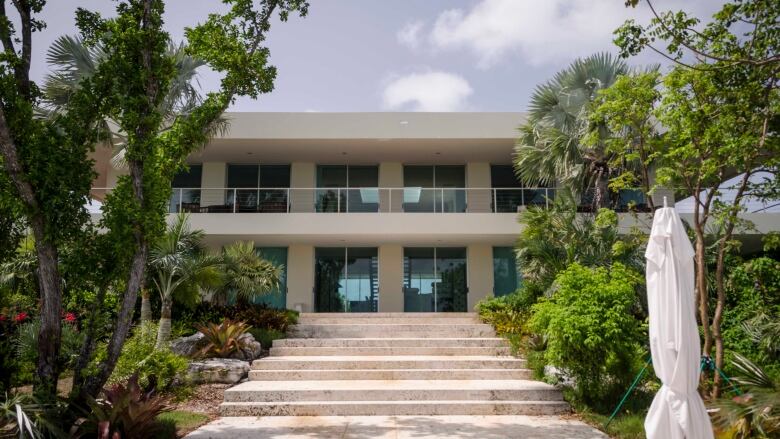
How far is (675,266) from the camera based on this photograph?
527 cm

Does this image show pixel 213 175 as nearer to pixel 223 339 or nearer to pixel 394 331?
pixel 223 339

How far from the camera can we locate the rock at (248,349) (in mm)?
10477

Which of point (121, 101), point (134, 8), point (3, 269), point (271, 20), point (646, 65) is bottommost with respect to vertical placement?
Result: point (3, 269)

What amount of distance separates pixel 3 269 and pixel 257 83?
27.8 ft

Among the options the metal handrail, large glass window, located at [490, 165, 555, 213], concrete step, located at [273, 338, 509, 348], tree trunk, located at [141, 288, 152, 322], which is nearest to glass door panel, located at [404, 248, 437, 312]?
the metal handrail

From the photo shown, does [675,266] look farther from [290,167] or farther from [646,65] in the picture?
[290,167]

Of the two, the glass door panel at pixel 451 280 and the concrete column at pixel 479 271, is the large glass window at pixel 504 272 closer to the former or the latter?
the concrete column at pixel 479 271

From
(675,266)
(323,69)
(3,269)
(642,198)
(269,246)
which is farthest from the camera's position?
(269,246)

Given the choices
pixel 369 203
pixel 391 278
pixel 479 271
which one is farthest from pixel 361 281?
pixel 479 271

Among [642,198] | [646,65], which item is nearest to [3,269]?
[646,65]

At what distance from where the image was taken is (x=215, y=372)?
9438 millimetres

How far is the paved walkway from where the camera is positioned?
6594mm

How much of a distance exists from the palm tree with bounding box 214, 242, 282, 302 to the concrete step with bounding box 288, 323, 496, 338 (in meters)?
1.41

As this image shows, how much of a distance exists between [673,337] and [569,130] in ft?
30.6
